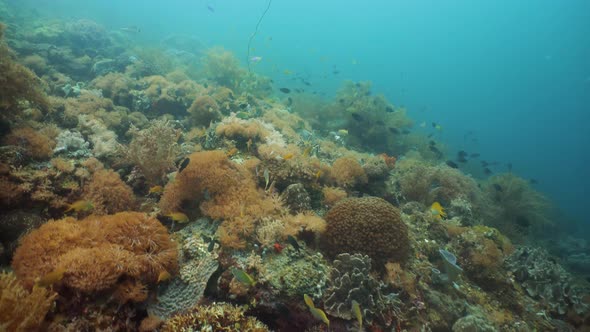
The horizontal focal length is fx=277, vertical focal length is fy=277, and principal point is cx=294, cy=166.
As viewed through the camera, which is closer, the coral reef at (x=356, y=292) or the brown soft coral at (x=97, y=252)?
the brown soft coral at (x=97, y=252)

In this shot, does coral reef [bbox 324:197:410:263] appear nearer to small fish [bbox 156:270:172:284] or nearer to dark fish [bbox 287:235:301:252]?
dark fish [bbox 287:235:301:252]

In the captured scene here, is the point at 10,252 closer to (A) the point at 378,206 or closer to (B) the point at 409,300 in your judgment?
(A) the point at 378,206

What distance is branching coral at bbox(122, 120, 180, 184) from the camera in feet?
21.5

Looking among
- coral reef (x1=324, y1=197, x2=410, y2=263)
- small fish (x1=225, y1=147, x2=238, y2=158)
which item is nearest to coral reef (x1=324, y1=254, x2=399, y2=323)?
coral reef (x1=324, y1=197, x2=410, y2=263)

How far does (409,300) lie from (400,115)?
1645cm

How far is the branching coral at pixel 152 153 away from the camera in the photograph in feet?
21.5

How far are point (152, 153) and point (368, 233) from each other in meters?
5.25

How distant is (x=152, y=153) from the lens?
21.7 feet

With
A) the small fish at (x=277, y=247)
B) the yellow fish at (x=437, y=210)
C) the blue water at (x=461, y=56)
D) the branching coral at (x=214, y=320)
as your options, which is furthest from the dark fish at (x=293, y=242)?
the blue water at (x=461, y=56)

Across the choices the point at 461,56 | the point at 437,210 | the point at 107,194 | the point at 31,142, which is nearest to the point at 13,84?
the point at 31,142

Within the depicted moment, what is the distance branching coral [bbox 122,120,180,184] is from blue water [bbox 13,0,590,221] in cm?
5528

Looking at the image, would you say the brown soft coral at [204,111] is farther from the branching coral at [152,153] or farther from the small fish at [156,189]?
the small fish at [156,189]

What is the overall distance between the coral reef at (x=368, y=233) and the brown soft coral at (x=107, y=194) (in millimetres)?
4144

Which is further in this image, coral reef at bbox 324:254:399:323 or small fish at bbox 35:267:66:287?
coral reef at bbox 324:254:399:323
